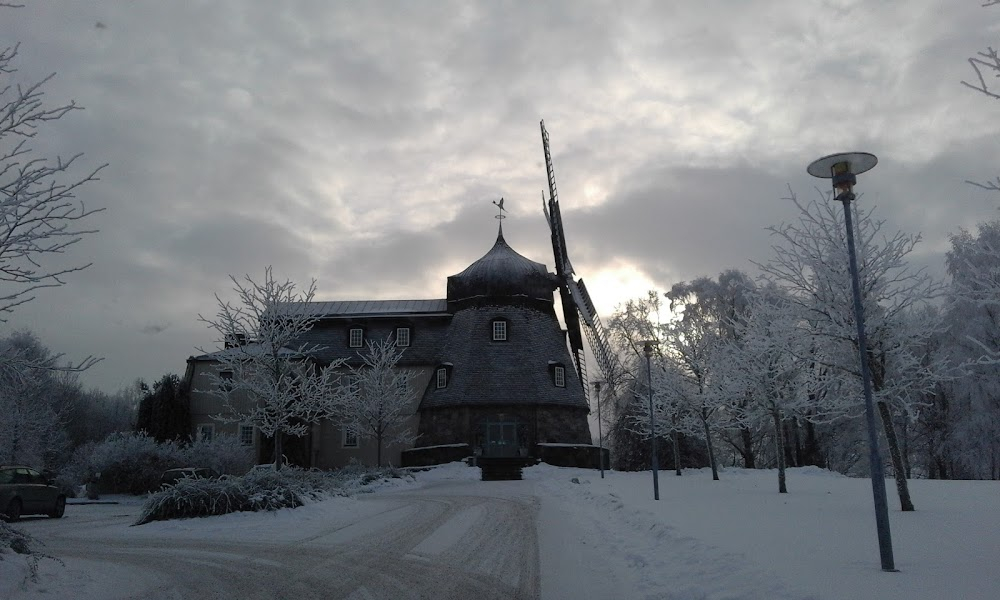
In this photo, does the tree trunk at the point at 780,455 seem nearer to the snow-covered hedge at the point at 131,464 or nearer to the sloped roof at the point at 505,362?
the sloped roof at the point at 505,362

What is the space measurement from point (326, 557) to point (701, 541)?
5.80 m

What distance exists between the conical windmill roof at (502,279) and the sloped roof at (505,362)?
109 cm

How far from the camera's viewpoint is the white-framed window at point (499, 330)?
148 feet

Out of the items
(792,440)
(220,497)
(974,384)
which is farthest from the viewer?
(792,440)

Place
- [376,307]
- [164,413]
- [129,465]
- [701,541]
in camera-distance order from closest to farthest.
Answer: [701,541] < [129,465] < [164,413] < [376,307]

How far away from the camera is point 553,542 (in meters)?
12.9

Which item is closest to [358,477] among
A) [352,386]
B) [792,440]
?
[352,386]

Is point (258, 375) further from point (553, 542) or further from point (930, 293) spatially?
point (930, 293)

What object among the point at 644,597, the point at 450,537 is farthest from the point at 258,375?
the point at 644,597

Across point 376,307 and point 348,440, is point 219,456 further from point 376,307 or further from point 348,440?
point 376,307

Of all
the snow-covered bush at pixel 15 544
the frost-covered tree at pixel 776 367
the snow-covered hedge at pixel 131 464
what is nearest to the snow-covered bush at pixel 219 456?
the snow-covered hedge at pixel 131 464

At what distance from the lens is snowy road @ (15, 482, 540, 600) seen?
871 cm

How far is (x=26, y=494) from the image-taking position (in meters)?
19.6

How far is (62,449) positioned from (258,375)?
31.6 meters
